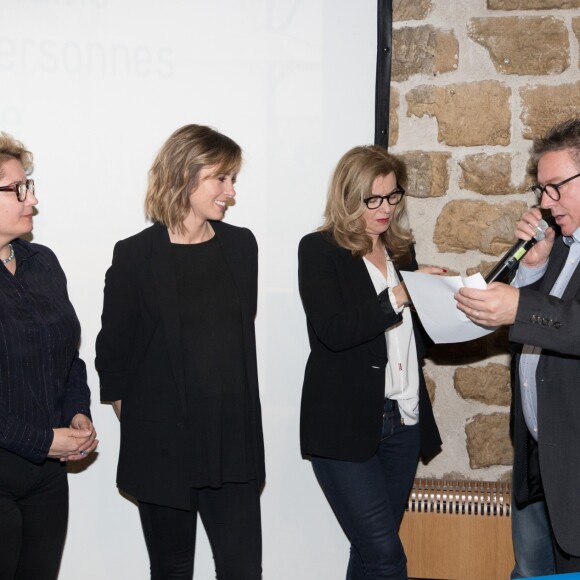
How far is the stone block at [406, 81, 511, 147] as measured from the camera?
3.06 m

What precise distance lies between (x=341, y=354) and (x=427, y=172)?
2.71ft

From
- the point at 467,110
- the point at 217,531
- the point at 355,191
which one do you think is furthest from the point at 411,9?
the point at 217,531

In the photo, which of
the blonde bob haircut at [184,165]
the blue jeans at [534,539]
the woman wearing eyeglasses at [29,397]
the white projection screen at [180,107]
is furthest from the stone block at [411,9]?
the blue jeans at [534,539]

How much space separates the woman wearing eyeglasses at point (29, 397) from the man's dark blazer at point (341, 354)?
0.74m

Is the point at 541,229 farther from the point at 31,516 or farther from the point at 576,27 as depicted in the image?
the point at 31,516

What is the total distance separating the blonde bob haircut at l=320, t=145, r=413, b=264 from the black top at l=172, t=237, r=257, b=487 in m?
0.43

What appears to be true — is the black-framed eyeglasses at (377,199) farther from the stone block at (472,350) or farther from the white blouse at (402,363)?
the stone block at (472,350)

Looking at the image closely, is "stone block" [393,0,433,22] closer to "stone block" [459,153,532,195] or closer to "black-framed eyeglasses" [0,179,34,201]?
"stone block" [459,153,532,195]

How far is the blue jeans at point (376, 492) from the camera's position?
8.78ft

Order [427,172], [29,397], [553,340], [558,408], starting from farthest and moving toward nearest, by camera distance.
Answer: [427,172], [29,397], [558,408], [553,340]

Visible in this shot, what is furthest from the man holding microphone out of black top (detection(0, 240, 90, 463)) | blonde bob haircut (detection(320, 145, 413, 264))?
black top (detection(0, 240, 90, 463))

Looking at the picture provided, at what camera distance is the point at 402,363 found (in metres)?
2.76

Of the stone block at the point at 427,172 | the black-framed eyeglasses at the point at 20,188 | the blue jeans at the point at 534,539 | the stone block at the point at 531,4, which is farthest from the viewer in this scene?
the stone block at the point at 427,172

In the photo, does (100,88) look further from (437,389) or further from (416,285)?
(437,389)
